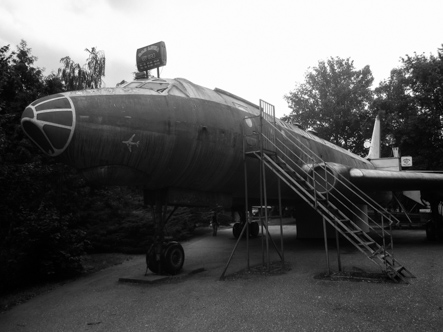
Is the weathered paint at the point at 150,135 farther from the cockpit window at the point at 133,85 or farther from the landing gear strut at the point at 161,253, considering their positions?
the landing gear strut at the point at 161,253

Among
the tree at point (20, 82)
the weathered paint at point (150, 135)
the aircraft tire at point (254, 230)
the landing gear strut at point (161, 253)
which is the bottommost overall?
the aircraft tire at point (254, 230)

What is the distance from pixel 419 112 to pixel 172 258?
79.2ft

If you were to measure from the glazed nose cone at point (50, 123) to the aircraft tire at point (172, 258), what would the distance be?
3.58 m

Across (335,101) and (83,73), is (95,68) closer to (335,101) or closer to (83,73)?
(83,73)

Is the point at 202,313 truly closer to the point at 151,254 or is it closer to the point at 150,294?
the point at 150,294

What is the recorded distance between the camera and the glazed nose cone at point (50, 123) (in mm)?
5910

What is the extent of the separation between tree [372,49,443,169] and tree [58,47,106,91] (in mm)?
20640

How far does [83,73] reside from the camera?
69.0 ft

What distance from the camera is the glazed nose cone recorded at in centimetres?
591

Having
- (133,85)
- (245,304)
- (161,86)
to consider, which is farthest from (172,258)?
(133,85)

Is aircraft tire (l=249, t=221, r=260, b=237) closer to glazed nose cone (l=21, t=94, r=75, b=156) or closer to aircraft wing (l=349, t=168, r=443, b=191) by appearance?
aircraft wing (l=349, t=168, r=443, b=191)

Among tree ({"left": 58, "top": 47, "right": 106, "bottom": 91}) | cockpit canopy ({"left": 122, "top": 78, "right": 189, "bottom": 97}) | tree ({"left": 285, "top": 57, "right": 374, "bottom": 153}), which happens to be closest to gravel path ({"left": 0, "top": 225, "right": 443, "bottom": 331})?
cockpit canopy ({"left": 122, "top": 78, "right": 189, "bottom": 97})

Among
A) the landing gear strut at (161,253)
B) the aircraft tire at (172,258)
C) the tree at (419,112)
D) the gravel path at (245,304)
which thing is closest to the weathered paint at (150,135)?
the landing gear strut at (161,253)

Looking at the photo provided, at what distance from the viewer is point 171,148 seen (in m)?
7.12
